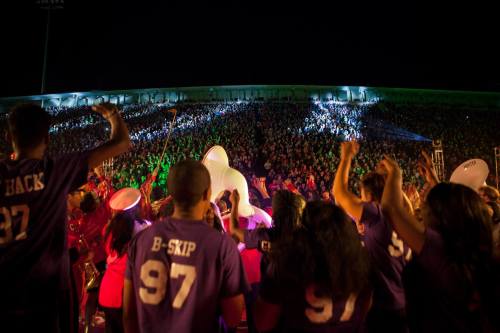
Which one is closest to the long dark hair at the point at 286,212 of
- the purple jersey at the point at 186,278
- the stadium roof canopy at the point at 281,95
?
the purple jersey at the point at 186,278

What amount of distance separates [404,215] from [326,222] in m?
0.42

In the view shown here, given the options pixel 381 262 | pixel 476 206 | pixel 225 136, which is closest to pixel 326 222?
pixel 476 206

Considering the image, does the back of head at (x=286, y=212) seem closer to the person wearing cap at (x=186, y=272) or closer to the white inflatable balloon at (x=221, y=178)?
the person wearing cap at (x=186, y=272)

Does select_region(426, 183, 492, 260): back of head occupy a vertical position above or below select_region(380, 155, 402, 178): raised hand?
below

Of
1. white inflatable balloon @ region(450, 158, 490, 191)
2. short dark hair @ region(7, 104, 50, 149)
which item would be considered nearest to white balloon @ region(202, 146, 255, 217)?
white inflatable balloon @ region(450, 158, 490, 191)

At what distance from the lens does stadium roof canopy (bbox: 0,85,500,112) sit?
32969mm

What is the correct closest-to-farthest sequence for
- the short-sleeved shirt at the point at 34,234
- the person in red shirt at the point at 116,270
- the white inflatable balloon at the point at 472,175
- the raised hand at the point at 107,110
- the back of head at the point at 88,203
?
1. the short-sleeved shirt at the point at 34,234
2. the raised hand at the point at 107,110
3. the person in red shirt at the point at 116,270
4. the white inflatable balloon at the point at 472,175
5. the back of head at the point at 88,203

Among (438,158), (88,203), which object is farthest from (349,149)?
(438,158)

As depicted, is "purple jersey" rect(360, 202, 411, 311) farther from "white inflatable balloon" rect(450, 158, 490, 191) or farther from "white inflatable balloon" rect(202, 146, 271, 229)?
"white inflatable balloon" rect(202, 146, 271, 229)

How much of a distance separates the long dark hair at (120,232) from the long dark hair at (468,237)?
284 cm

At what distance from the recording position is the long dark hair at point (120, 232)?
3.71m

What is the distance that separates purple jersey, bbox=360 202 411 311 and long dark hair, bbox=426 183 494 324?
104cm

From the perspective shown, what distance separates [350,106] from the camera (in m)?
31.0

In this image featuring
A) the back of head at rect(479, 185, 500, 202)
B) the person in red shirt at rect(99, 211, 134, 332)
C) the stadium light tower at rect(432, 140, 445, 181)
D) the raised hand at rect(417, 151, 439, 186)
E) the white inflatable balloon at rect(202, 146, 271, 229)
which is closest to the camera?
the raised hand at rect(417, 151, 439, 186)
